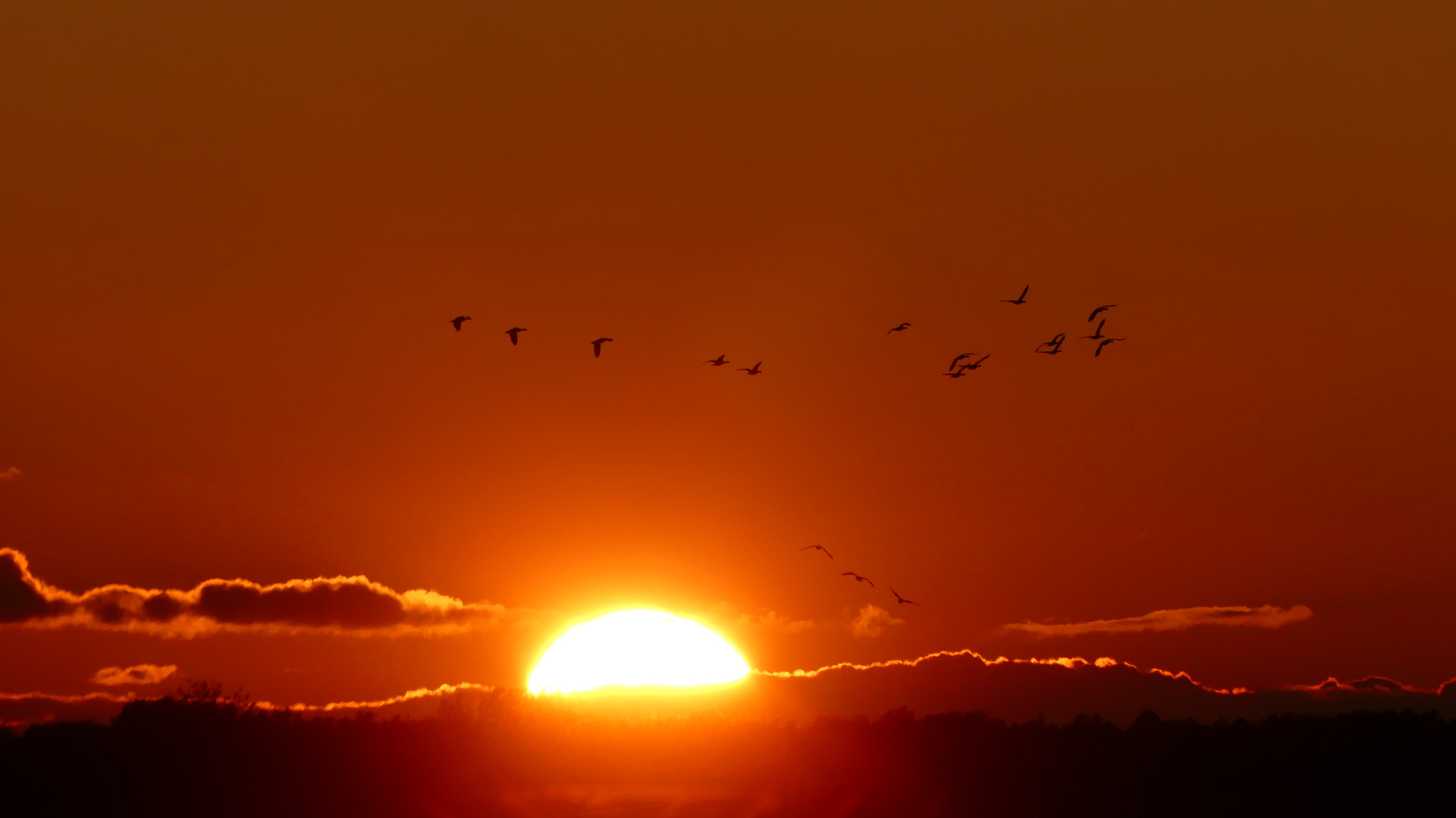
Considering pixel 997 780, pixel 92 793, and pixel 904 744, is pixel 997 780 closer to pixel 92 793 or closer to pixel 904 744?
pixel 904 744

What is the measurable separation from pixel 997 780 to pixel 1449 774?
57626mm

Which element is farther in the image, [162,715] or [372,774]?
[372,774]

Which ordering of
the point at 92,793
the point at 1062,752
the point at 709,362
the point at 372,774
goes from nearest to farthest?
the point at 709,362 → the point at 92,793 → the point at 372,774 → the point at 1062,752

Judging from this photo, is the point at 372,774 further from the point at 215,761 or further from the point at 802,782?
the point at 802,782

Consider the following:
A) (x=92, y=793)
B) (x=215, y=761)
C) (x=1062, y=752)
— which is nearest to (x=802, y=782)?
(x=1062, y=752)

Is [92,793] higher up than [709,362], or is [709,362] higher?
[709,362]

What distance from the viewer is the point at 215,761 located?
147m

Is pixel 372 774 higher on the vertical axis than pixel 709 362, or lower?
lower

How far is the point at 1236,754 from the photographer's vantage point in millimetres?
169000

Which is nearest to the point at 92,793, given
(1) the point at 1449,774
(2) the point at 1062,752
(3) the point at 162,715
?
(3) the point at 162,715

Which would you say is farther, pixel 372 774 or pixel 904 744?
pixel 904 744

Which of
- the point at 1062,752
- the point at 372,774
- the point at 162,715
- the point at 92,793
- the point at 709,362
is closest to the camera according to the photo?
the point at 709,362

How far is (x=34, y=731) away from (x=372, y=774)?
38.0 metres

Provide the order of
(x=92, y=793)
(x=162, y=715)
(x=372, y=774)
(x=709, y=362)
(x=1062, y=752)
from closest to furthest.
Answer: (x=709, y=362) → (x=92, y=793) → (x=162, y=715) → (x=372, y=774) → (x=1062, y=752)
